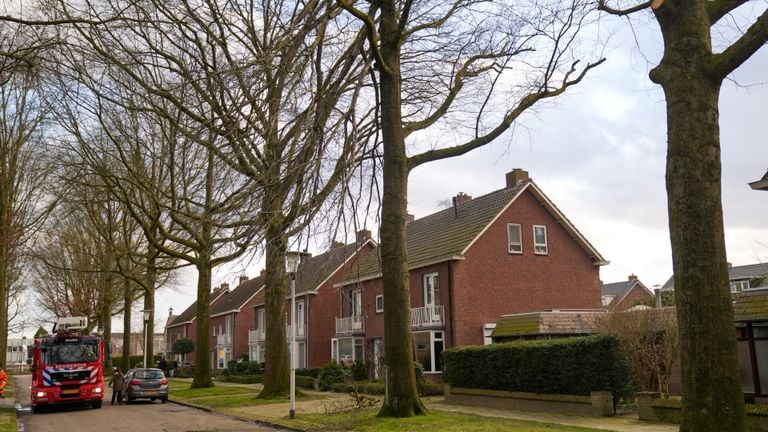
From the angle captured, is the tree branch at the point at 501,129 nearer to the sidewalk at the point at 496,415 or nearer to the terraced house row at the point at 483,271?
the sidewalk at the point at 496,415

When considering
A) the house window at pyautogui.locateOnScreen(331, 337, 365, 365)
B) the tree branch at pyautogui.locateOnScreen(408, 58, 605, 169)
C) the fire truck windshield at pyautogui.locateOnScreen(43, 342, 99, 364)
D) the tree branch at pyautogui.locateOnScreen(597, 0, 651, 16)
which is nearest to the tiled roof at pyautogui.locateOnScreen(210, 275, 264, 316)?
the house window at pyautogui.locateOnScreen(331, 337, 365, 365)

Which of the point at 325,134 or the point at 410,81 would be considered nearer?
the point at 325,134

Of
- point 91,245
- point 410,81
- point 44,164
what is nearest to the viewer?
point 410,81

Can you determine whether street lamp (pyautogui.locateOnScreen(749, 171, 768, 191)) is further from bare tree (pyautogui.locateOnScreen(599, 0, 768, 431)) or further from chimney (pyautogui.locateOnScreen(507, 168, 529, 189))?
chimney (pyautogui.locateOnScreen(507, 168, 529, 189))

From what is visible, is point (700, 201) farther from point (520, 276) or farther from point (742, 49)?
point (520, 276)

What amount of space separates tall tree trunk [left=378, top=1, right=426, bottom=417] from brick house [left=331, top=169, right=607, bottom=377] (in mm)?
14744

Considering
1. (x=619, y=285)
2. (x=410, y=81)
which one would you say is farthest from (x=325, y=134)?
(x=619, y=285)

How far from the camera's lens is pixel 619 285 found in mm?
66938

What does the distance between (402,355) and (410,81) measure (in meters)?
7.46

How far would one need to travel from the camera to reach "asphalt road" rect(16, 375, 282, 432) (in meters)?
17.0

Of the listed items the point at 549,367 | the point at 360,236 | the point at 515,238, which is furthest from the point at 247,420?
the point at 515,238

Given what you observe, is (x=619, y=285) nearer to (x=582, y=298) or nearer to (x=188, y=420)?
(x=582, y=298)

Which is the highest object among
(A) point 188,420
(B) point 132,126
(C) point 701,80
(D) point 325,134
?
(B) point 132,126

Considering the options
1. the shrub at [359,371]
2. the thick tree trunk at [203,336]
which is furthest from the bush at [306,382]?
the thick tree trunk at [203,336]
